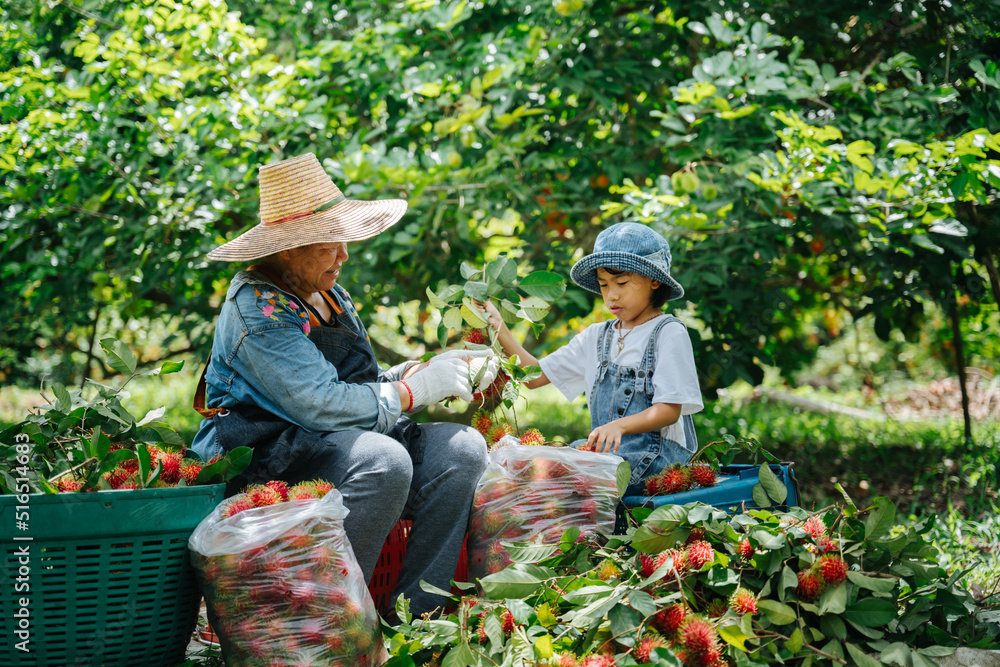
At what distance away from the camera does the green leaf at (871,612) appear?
1.59 m

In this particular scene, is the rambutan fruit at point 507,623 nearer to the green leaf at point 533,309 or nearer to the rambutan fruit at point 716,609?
the rambutan fruit at point 716,609

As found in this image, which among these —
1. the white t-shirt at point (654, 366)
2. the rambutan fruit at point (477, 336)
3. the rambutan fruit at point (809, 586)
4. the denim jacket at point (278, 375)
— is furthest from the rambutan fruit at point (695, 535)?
the rambutan fruit at point (477, 336)

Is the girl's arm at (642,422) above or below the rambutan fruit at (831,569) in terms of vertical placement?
above

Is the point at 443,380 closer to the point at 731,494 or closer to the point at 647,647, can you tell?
the point at 731,494

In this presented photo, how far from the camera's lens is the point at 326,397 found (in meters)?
1.94

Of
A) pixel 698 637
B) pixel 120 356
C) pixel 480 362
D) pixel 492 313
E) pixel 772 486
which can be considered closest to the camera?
pixel 698 637

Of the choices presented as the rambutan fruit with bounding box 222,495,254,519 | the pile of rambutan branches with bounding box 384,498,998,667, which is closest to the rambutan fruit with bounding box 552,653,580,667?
the pile of rambutan branches with bounding box 384,498,998,667

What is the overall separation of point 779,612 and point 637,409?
783 millimetres

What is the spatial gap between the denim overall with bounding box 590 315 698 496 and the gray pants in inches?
16.8

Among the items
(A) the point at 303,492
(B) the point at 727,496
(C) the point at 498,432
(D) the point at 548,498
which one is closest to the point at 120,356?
(A) the point at 303,492

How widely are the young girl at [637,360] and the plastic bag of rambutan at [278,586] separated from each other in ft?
2.55

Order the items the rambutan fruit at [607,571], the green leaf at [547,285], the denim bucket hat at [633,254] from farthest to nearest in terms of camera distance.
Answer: the green leaf at [547,285] < the denim bucket hat at [633,254] < the rambutan fruit at [607,571]

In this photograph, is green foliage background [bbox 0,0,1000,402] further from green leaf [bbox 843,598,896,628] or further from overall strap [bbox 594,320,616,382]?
green leaf [bbox 843,598,896,628]

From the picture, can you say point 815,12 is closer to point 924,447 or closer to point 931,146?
point 931,146
